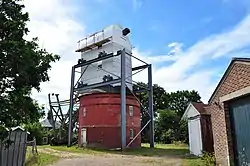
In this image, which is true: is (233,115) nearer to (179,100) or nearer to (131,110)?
(131,110)

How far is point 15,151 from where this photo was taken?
14070 mm

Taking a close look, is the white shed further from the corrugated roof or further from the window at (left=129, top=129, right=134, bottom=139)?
the window at (left=129, top=129, right=134, bottom=139)

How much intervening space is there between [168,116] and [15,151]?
37103 mm

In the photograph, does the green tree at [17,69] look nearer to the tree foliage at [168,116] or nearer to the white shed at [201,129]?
the white shed at [201,129]

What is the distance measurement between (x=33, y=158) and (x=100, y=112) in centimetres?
1293

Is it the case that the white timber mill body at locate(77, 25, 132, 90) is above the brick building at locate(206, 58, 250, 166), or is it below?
above

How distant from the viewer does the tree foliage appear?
45.2 metres

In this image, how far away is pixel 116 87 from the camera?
32.5 meters

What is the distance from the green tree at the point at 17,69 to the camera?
7.30 meters

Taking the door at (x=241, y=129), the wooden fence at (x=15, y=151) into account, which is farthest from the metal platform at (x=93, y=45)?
the door at (x=241, y=129)

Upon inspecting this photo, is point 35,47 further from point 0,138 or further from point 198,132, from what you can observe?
point 198,132

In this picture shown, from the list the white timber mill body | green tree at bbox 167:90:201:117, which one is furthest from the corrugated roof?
green tree at bbox 167:90:201:117

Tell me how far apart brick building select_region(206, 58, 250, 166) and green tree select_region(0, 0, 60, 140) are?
6727mm

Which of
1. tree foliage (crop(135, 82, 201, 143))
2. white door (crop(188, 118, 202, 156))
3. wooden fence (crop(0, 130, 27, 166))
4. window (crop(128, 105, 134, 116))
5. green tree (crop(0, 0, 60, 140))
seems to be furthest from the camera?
tree foliage (crop(135, 82, 201, 143))
